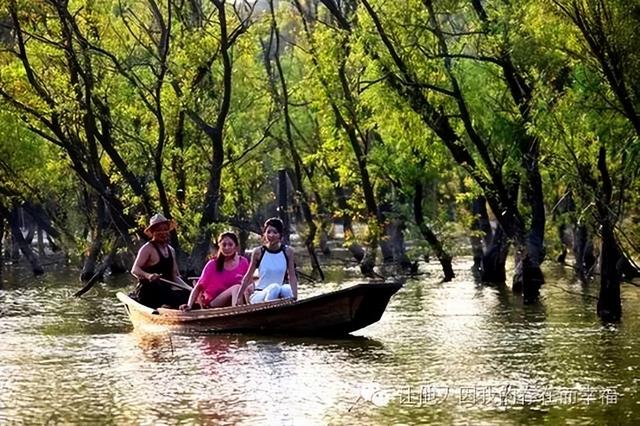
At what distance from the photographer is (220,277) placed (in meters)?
21.5

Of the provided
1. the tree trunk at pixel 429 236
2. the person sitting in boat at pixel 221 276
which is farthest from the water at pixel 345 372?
the tree trunk at pixel 429 236

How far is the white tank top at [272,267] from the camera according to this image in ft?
66.1

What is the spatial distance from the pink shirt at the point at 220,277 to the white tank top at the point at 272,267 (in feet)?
3.12

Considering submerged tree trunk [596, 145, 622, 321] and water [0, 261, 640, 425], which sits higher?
submerged tree trunk [596, 145, 622, 321]

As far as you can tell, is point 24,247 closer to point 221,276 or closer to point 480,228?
point 480,228

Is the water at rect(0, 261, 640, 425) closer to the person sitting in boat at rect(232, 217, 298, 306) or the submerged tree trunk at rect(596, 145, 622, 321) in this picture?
the submerged tree trunk at rect(596, 145, 622, 321)

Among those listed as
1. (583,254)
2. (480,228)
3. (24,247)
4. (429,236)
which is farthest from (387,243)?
(24,247)

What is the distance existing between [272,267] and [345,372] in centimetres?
418

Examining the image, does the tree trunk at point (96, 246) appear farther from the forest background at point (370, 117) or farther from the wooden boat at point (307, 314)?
the wooden boat at point (307, 314)

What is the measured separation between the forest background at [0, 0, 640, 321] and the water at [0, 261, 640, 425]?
2.27 meters

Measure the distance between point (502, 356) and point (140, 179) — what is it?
16.4 meters

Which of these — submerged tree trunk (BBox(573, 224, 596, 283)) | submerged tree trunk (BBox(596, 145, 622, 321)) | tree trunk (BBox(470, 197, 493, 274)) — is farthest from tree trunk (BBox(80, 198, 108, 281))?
submerged tree trunk (BBox(596, 145, 622, 321))

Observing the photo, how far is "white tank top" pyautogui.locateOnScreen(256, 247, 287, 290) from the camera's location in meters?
20.2

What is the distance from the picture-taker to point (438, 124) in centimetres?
2694
